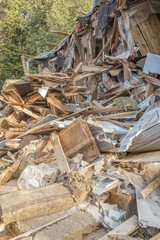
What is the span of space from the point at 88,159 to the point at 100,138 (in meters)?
0.46

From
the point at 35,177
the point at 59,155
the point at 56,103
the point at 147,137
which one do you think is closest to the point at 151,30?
the point at 56,103

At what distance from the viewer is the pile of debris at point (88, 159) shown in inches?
87.0

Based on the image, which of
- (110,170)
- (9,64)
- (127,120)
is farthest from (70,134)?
(9,64)

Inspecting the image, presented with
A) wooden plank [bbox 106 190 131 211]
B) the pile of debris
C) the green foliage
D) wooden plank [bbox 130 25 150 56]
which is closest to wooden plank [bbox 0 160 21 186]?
the pile of debris

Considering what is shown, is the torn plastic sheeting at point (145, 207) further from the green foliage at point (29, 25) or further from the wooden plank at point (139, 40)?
the green foliage at point (29, 25)

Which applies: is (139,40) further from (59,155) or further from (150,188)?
(150,188)

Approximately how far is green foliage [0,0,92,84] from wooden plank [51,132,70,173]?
15766 millimetres

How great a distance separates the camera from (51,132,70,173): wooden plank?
10.1 feet

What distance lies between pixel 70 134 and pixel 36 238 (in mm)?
1941

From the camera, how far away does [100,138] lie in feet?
11.3

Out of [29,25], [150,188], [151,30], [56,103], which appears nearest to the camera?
[150,188]

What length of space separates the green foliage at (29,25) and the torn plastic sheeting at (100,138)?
15940mm

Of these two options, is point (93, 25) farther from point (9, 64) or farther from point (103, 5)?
point (9, 64)

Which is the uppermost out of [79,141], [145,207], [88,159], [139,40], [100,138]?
[139,40]
